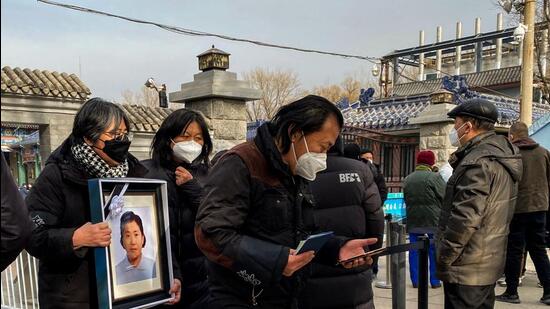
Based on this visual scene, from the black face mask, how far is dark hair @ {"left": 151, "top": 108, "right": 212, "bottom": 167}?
68cm

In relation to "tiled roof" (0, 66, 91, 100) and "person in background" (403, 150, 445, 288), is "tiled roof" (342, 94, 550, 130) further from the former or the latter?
"tiled roof" (0, 66, 91, 100)

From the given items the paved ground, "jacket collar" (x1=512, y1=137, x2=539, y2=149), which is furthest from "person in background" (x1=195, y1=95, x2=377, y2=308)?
"jacket collar" (x1=512, y1=137, x2=539, y2=149)

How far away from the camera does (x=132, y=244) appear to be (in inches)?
78.7

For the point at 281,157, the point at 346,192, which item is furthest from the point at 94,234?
the point at 346,192

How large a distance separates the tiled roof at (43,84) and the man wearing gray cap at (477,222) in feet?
17.0

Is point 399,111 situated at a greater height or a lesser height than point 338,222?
greater

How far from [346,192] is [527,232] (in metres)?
3.72

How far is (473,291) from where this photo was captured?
309cm

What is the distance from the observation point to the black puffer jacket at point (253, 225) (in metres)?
1.67

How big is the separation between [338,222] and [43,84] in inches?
205

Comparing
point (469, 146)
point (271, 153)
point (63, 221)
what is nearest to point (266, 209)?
point (271, 153)

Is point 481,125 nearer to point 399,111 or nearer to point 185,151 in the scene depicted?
point 185,151

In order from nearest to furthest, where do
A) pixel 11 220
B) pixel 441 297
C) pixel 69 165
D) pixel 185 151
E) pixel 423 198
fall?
pixel 11 220 < pixel 69 165 < pixel 185 151 < pixel 441 297 < pixel 423 198

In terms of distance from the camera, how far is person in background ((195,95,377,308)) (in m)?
1.68
